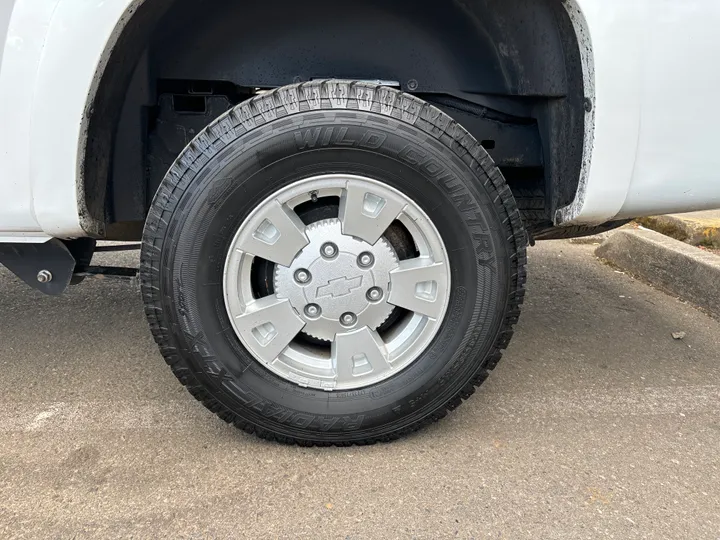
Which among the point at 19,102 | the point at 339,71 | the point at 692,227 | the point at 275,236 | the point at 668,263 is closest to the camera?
the point at 19,102

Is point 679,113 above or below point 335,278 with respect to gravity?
above

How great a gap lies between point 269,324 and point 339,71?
97 cm

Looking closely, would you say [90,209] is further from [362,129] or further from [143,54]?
[362,129]

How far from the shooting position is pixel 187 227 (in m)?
1.65

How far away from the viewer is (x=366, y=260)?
5.73ft

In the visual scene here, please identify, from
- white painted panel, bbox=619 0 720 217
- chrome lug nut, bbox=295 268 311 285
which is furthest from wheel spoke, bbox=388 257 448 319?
white painted panel, bbox=619 0 720 217

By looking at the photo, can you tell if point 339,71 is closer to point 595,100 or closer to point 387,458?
point 595,100

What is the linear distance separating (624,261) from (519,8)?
2516 millimetres

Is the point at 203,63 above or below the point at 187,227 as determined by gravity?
above

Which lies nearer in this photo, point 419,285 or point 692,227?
point 419,285

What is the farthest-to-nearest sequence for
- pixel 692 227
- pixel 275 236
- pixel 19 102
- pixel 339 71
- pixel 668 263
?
pixel 692 227
pixel 668 263
pixel 339 71
pixel 275 236
pixel 19 102

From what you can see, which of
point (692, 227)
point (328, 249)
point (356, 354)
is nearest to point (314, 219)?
point (328, 249)

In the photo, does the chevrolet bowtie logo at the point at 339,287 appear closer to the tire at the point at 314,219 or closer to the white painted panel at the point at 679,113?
the tire at the point at 314,219

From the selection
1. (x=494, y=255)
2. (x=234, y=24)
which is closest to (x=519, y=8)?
(x=494, y=255)
